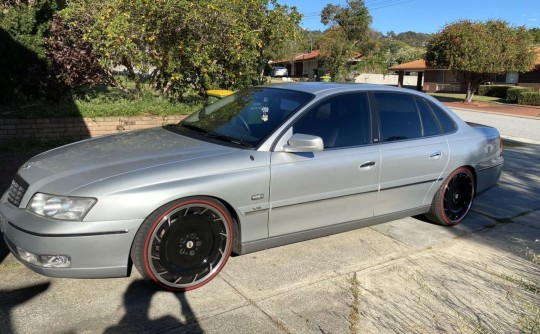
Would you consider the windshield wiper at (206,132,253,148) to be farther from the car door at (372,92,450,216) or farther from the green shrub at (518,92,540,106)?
the green shrub at (518,92,540,106)

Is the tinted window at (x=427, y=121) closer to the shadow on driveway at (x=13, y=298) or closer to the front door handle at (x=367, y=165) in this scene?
the front door handle at (x=367, y=165)

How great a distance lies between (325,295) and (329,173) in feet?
3.37

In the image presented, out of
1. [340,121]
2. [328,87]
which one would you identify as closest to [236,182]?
[340,121]

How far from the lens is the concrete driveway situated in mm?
3090

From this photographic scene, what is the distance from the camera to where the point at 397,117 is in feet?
15.2

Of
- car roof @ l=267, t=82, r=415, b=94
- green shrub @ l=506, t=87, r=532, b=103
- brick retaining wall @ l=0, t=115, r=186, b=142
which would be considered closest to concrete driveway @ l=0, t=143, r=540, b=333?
car roof @ l=267, t=82, r=415, b=94

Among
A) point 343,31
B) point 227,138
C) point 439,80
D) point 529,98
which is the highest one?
point 343,31

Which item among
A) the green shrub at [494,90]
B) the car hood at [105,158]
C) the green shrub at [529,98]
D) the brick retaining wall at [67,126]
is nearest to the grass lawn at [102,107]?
the brick retaining wall at [67,126]

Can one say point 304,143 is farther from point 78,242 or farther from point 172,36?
point 172,36

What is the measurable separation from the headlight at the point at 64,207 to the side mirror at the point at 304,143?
5.05 feet

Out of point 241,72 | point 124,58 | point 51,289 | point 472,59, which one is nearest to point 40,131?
point 124,58

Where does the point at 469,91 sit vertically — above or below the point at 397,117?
above

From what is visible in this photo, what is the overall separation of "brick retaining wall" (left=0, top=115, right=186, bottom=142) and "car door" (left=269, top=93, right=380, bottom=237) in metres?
5.27

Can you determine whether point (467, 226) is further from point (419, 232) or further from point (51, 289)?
point (51, 289)
